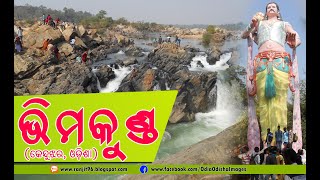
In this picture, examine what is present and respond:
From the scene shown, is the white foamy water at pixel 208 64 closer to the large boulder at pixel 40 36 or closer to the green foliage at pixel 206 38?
the green foliage at pixel 206 38

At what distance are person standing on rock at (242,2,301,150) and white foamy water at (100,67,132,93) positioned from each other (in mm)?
1433

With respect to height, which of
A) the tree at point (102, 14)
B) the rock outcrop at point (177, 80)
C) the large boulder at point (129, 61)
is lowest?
the rock outcrop at point (177, 80)

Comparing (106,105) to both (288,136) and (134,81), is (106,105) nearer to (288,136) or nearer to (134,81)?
(134,81)

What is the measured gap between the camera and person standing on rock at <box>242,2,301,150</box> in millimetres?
5137

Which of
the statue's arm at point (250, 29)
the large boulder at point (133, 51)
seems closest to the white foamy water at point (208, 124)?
the statue's arm at point (250, 29)

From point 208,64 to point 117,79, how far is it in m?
1.07

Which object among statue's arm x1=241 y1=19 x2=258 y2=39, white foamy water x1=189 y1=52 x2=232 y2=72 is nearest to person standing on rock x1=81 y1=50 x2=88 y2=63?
white foamy water x1=189 y1=52 x2=232 y2=72

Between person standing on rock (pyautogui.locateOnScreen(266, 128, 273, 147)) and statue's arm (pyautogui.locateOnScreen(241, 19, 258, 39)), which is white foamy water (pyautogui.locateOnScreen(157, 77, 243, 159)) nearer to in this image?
person standing on rock (pyautogui.locateOnScreen(266, 128, 273, 147))

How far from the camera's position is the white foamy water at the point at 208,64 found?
530cm

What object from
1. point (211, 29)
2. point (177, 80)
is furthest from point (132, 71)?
point (211, 29)

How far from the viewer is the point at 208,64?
536cm

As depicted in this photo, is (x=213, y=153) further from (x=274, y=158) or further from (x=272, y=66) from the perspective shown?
(x=272, y=66)

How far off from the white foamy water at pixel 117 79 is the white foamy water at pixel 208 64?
760mm

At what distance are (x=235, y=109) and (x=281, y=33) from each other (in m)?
1.00
